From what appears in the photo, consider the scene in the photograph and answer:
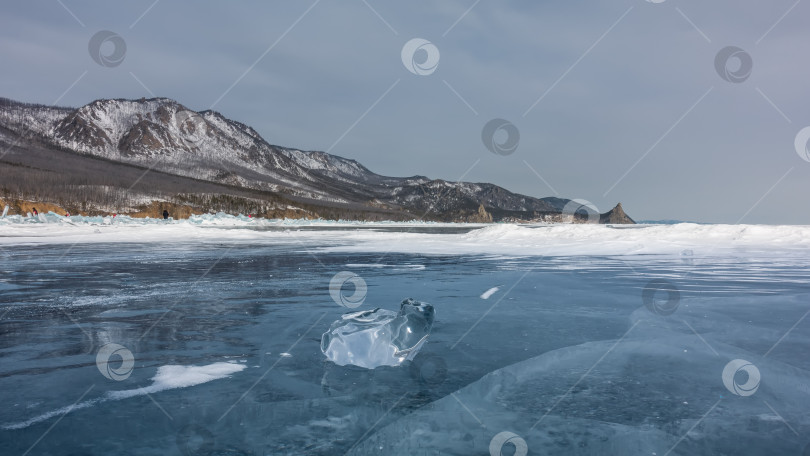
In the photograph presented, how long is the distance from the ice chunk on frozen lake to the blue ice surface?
14cm

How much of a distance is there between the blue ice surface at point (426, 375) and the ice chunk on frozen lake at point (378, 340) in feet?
0.45

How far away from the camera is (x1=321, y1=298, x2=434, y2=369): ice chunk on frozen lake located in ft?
16.2

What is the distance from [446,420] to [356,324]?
2028 mm

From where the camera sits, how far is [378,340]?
5.06 meters

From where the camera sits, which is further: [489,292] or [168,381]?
[489,292]

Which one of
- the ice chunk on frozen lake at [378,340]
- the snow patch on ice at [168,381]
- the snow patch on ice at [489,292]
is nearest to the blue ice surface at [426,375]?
the snow patch on ice at [168,381]

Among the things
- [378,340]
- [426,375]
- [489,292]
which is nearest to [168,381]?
[378,340]

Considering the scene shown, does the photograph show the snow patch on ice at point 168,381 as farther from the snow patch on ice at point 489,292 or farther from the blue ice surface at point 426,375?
the snow patch on ice at point 489,292

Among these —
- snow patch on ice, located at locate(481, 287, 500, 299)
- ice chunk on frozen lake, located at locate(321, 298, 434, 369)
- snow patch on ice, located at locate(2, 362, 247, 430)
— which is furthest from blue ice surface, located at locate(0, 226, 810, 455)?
snow patch on ice, located at locate(481, 287, 500, 299)

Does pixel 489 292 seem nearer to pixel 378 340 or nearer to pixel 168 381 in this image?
pixel 378 340

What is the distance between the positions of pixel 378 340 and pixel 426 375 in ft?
2.42

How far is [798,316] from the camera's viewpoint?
23.4ft

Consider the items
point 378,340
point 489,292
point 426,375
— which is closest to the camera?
point 426,375

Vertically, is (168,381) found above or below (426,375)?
below
